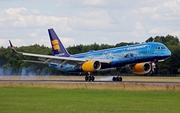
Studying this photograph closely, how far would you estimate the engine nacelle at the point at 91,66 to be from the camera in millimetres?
62812

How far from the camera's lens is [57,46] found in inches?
2928

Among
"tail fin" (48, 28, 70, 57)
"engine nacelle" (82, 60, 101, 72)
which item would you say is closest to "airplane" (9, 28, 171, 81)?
"engine nacelle" (82, 60, 101, 72)

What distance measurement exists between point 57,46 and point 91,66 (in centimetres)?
1279

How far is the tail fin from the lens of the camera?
73.4 meters

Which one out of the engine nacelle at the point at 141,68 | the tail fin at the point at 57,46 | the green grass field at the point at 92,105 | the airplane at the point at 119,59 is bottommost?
the green grass field at the point at 92,105

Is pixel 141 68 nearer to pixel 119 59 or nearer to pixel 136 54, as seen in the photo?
pixel 119 59

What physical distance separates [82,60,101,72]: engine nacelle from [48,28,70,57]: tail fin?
9708 mm

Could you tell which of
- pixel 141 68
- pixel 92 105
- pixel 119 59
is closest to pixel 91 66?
pixel 119 59

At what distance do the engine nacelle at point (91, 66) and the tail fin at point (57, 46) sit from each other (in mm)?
9708

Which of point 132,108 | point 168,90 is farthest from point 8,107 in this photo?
point 168,90

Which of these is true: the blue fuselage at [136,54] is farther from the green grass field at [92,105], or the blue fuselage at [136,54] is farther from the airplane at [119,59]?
the green grass field at [92,105]

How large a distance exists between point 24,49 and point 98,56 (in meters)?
59.9

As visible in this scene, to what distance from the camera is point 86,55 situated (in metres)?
67.2

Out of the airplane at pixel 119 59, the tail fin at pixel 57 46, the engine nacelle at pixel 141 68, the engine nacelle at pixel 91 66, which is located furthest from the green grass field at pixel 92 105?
the tail fin at pixel 57 46
